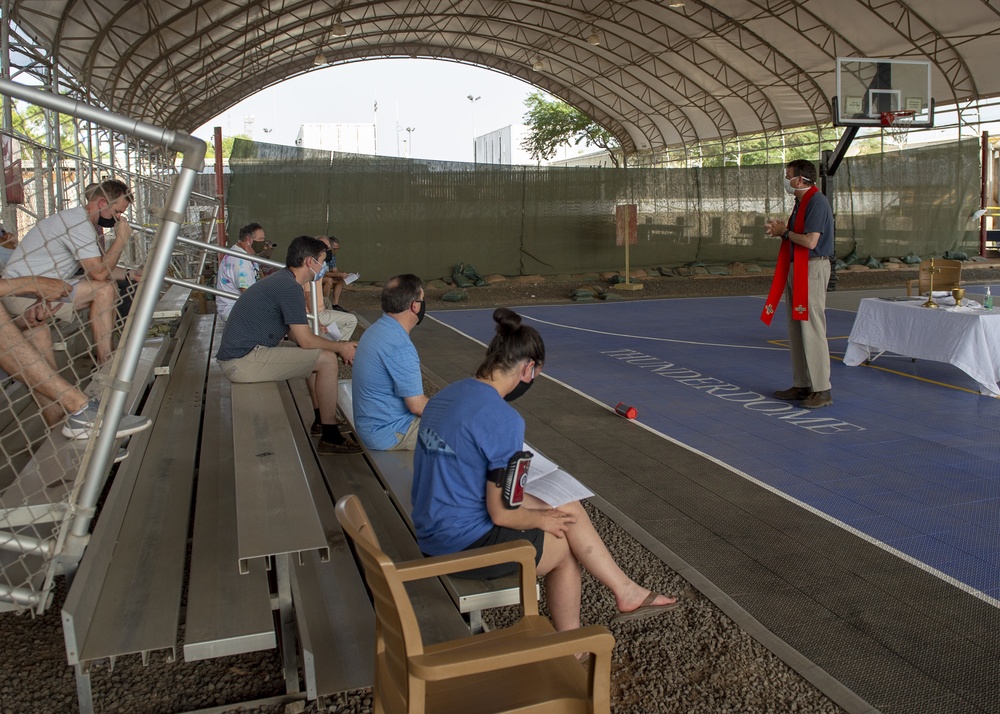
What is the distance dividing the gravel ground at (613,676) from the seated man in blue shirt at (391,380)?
1056 millimetres

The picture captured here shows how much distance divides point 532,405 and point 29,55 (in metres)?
14.1

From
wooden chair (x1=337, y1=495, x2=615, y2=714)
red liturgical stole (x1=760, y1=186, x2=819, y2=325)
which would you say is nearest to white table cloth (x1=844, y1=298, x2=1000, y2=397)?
red liturgical stole (x1=760, y1=186, x2=819, y2=325)

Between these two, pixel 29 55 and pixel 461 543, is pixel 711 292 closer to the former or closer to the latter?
pixel 29 55

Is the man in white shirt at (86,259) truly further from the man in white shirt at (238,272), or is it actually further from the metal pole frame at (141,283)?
the man in white shirt at (238,272)

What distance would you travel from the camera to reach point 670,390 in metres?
8.25

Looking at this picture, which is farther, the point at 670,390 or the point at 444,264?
the point at 444,264

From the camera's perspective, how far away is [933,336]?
821cm

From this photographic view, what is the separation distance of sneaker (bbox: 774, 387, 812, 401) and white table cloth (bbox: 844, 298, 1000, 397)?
1.49m

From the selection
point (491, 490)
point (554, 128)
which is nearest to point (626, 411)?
point (491, 490)

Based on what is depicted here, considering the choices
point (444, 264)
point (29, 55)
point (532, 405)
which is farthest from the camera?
point (444, 264)

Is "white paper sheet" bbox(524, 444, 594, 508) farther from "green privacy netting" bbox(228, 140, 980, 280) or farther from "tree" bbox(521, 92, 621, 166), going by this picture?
"tree" bbox(521, 92, 621, 166)

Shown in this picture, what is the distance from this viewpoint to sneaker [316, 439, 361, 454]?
186 inches

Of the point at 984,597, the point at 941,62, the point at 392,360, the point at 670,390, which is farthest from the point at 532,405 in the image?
the point at 941,62

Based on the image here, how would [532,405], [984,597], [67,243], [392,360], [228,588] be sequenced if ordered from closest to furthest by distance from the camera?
[228,588]
[984,597]
[392,360]
[67,243]
[532,405]
